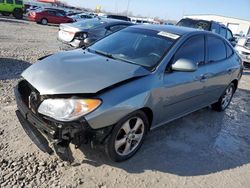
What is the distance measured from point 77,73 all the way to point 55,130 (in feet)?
2.51

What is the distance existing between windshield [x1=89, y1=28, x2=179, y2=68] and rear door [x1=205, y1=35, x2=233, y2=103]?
1032 millimetres

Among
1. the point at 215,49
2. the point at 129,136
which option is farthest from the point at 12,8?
the point at 129,136

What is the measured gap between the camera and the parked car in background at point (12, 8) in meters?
27.5

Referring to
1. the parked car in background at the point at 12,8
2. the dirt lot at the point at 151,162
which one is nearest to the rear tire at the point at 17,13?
the parked car in background at the point at 12,8

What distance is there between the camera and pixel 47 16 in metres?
27.6

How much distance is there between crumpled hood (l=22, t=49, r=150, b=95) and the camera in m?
3.15

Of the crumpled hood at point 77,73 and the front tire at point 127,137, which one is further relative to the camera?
the front tire at point 127,137

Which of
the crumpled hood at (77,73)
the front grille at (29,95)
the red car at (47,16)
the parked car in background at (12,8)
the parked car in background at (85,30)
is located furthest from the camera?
the parked car in background at (12,8)

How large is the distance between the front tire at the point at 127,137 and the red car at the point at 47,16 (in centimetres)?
2594

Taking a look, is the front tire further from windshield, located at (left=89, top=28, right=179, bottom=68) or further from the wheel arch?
windshield, located at (left=89, top=28, right=179, bottom=68)

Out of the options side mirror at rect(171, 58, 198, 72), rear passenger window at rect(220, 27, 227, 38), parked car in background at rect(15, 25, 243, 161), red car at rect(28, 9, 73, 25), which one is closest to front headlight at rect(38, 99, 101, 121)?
parked car in background at rect(15, 25, 243, 161)

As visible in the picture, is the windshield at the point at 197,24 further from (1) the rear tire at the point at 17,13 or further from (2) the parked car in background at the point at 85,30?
(1) the rear tire at the point at 17,13

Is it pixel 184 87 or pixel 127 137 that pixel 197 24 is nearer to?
pixel 184 87

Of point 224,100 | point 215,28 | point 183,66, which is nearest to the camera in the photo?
point 183,66
